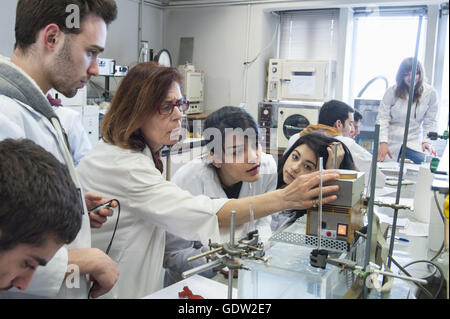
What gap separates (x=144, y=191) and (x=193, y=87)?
4002 mm

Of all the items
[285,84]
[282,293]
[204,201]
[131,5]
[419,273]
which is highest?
[131,5]

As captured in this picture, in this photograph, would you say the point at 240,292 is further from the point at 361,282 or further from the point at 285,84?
the point at 285,84

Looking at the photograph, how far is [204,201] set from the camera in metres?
1.25

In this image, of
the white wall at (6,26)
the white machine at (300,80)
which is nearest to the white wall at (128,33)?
the white wall at (6,26)

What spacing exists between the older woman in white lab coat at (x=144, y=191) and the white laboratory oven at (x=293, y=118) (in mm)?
3373

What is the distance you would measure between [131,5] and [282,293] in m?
4.93

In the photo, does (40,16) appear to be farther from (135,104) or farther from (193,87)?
(193,87)

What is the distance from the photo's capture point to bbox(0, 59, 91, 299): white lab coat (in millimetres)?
953

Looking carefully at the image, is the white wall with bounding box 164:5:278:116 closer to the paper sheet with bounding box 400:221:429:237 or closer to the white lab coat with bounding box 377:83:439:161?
the white lab coat with bounding box 377:83:439:161

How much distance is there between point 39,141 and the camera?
1.04 metres

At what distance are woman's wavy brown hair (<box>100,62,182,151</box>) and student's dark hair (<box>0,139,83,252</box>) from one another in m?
0.54

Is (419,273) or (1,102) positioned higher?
(1,102)

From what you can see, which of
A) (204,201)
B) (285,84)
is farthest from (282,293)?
(285,84)

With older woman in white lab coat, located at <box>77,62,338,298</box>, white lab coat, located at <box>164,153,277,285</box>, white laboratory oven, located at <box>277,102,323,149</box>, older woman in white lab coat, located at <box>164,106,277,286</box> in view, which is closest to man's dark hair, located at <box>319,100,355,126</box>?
white lab coat, located at <box>164,153,277,285</box>
